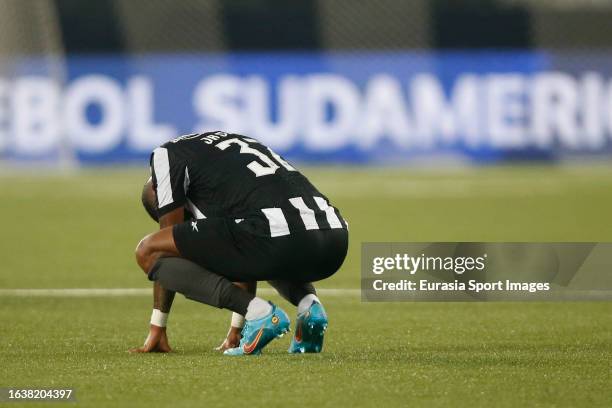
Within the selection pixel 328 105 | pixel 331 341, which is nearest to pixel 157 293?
pixel 331 341

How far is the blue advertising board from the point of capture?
25.5 m

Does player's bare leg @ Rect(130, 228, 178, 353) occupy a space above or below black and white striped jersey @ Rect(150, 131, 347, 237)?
below

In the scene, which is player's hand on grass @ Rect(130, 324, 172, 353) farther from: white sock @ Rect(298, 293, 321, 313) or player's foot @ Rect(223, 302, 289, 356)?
white sock @ Rect(298, 293, 321, 313)

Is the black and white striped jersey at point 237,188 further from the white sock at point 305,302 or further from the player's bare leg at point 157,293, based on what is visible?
the white sock at point 305,302

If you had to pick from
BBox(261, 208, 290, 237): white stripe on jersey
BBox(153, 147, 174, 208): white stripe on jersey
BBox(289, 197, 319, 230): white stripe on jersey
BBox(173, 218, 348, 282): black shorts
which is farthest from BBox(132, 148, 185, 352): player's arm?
BBox(289, 197, 319, 230): white stripe on jersey

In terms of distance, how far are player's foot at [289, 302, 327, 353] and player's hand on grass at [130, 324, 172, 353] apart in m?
0.68

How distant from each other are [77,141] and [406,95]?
20.5 feet

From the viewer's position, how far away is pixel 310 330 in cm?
730

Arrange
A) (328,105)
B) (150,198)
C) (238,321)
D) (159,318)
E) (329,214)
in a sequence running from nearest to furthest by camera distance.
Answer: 1. (329,214)
2. (159,318)
3. (150,198)
4. (238,321)
5. (328,105)

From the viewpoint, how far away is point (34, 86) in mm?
25922

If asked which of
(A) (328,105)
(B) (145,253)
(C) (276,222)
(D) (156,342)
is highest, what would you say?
(A) (328,105)

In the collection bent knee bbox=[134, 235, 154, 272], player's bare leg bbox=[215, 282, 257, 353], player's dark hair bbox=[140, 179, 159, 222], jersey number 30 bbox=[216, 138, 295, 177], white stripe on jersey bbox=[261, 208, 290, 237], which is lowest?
player's bare leg bbox=[215, 282, 257, 353]

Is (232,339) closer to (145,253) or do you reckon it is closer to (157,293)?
(157,293)

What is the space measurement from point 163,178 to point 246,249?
1.86 feet
